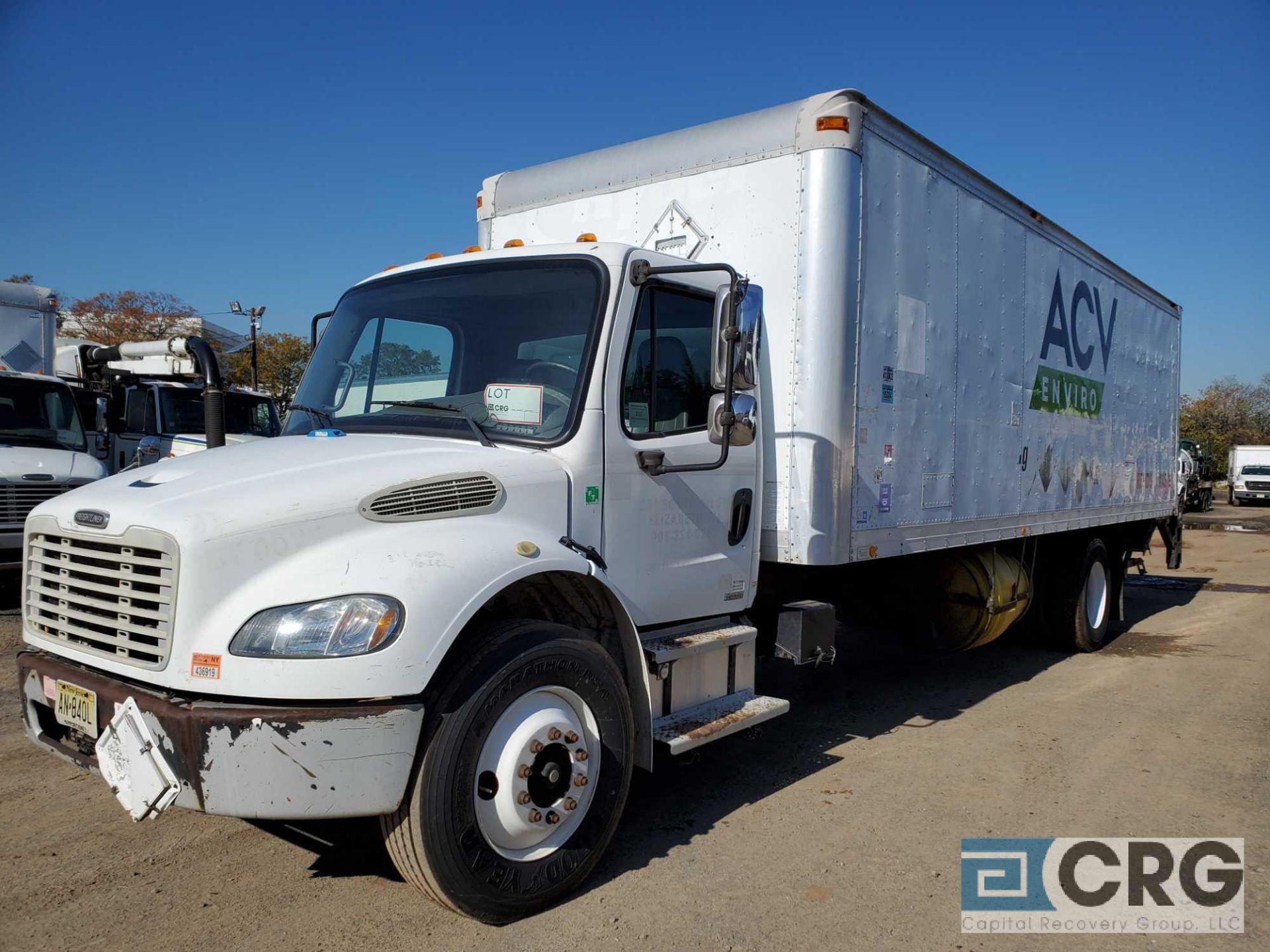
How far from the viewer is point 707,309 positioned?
4613 millimetres

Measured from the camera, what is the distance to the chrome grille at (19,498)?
363 inches

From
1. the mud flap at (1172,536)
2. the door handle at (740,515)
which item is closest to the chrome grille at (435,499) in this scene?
the door handle at (740,515)

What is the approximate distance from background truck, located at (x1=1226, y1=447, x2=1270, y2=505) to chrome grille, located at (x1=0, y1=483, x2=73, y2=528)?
157 feet

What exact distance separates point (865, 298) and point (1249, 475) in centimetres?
4688

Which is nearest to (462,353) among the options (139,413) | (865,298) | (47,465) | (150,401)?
(865,298)

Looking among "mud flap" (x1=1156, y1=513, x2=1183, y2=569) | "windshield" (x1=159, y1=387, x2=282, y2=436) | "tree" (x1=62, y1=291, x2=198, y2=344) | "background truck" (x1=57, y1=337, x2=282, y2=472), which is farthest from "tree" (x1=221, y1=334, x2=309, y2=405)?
"mud flap" (x1=1156, y1=513, x2=1183, y2=569)

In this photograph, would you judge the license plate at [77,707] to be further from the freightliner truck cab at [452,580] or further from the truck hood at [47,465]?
the truck hood at [47,465]

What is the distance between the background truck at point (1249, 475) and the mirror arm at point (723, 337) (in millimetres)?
47809

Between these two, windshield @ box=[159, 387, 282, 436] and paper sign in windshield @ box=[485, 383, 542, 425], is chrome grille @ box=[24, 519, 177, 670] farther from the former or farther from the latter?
windshield @ box=[159, 387, 282, 436]

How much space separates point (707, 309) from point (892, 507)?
178 cm

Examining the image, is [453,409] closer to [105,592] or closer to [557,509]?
[557,509]

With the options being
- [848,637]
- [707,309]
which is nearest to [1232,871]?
[707,309]

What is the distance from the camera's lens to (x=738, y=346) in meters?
4.09

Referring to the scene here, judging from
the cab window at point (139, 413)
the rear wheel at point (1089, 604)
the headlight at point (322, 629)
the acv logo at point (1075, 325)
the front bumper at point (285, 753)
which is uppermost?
the acv logo at point (1075, 325)
